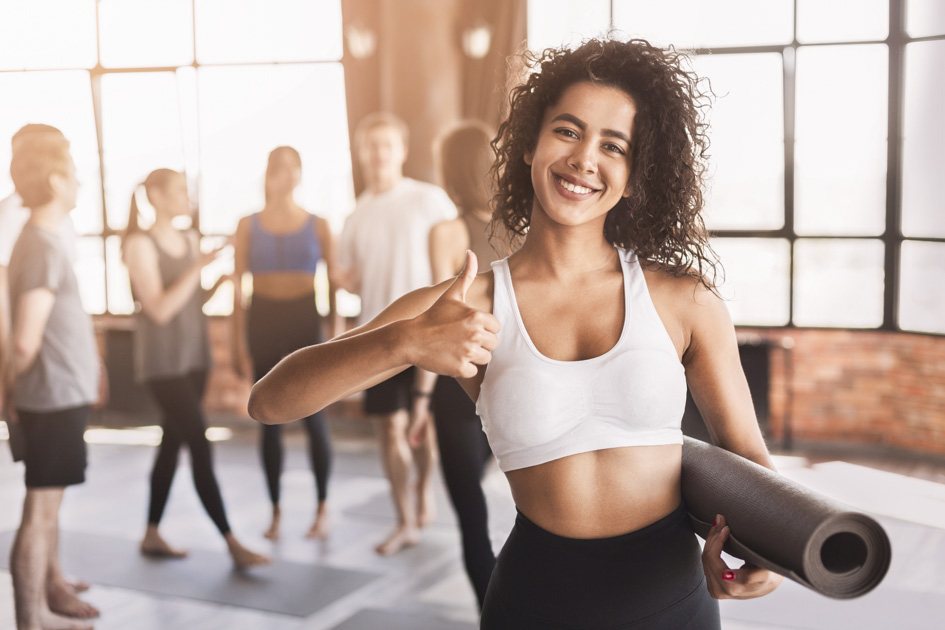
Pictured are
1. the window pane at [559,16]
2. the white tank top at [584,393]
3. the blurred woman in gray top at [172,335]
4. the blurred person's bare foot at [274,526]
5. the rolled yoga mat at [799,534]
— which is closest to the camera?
the rolled yoga mat at [799,534]

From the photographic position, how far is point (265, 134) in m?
6.48

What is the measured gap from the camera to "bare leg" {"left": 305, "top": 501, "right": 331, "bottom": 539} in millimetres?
3955

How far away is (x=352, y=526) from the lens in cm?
409

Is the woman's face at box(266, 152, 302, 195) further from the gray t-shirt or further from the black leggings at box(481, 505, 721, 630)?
the black leggings at box(481, 505, 721, 630)

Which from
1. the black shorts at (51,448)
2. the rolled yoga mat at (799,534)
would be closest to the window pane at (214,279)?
the black shorts at (51,448)

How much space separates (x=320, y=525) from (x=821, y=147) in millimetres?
3760

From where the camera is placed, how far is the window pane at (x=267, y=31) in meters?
6.29

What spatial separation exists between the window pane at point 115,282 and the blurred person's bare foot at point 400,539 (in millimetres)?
3943

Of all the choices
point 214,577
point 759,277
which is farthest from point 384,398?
point 759,277

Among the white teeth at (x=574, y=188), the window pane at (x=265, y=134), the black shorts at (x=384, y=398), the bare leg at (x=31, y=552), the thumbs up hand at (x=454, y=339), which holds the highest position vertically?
the window pane at (x=265, y=134)

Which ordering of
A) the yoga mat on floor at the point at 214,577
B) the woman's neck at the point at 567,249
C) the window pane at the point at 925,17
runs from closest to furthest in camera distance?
the woman's neck at the point at 567,249
the yoga mat on floor at the point at 214,577
the window pane at the point at 925,17

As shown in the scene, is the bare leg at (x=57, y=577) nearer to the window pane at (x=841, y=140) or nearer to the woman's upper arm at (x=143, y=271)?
the woman's upper arm at (x=143, y=271)

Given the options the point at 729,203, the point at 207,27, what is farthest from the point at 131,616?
the point at 207,27

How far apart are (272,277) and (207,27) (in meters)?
3.42
